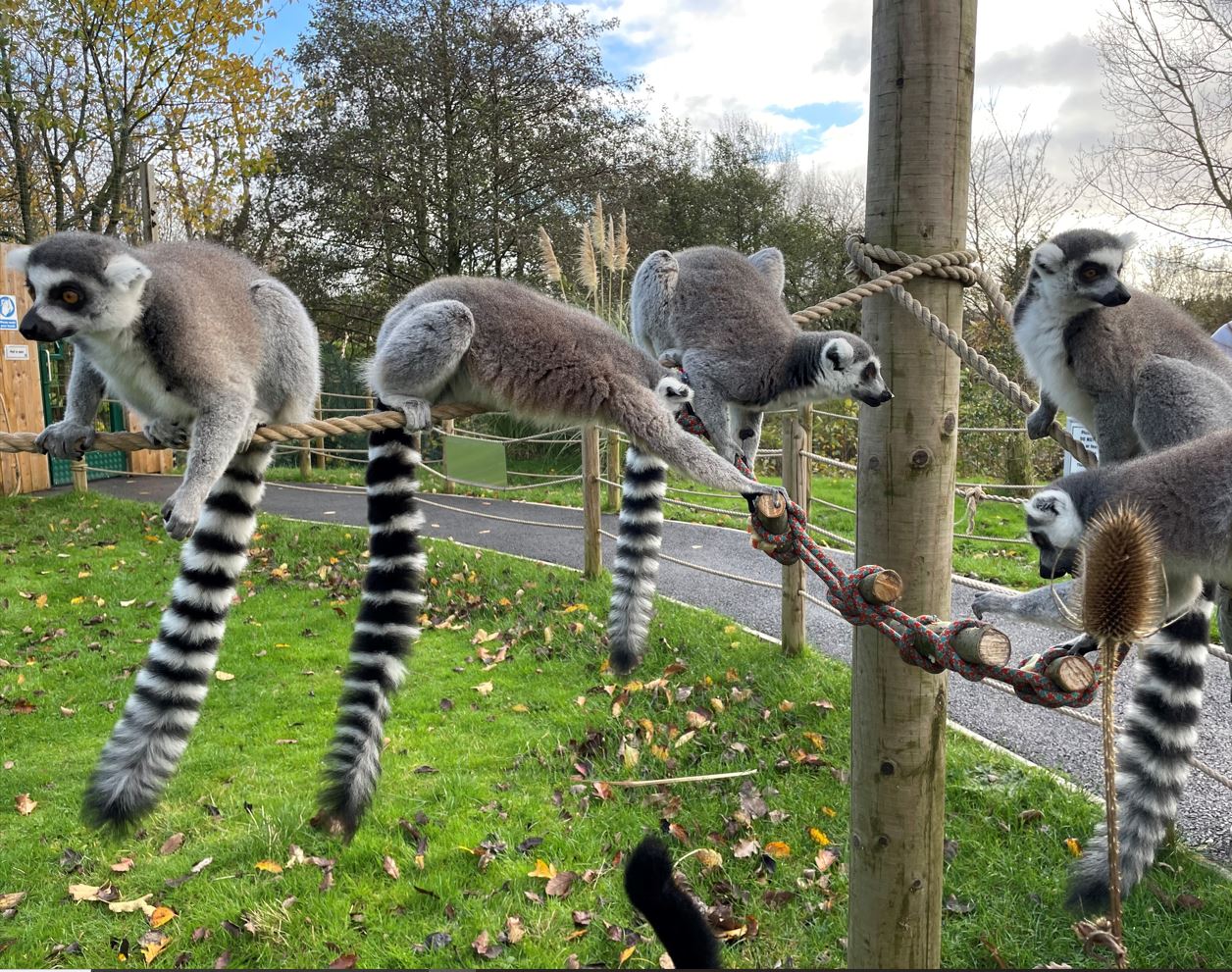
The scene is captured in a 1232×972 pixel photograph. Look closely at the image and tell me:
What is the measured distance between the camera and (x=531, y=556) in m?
9.77

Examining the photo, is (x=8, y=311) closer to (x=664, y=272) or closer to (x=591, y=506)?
(x=591, y=506)

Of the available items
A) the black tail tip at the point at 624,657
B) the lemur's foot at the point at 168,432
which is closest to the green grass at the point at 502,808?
the black tail tip at the point at 624,657

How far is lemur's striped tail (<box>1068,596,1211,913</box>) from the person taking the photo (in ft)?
9.61

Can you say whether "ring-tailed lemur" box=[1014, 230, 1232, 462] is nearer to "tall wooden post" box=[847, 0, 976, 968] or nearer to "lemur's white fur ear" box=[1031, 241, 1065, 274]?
"lemur's white fur ear" box=[1031, 241, 1065, 274]

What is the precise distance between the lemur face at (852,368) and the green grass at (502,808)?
2.51 meters

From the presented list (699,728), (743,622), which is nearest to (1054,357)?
(699,728)

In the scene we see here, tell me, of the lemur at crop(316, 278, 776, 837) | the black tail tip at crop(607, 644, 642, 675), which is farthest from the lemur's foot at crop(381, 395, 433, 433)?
the black tail tip at crop(607, 644, 642, 675)

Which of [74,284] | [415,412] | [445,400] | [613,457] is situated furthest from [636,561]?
[613,457]

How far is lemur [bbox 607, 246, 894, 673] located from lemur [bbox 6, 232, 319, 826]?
5.92ft

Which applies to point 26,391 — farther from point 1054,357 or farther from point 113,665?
point 1054,357

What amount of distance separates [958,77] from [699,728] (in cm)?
432

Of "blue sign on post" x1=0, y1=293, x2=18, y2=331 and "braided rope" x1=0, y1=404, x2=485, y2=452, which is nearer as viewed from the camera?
"braided rope" x1=0, y1=404, x2=485, y2=452

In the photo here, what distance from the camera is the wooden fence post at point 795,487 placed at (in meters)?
6.21

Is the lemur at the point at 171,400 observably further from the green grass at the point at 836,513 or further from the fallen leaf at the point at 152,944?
the green grass at the point at 836,513
